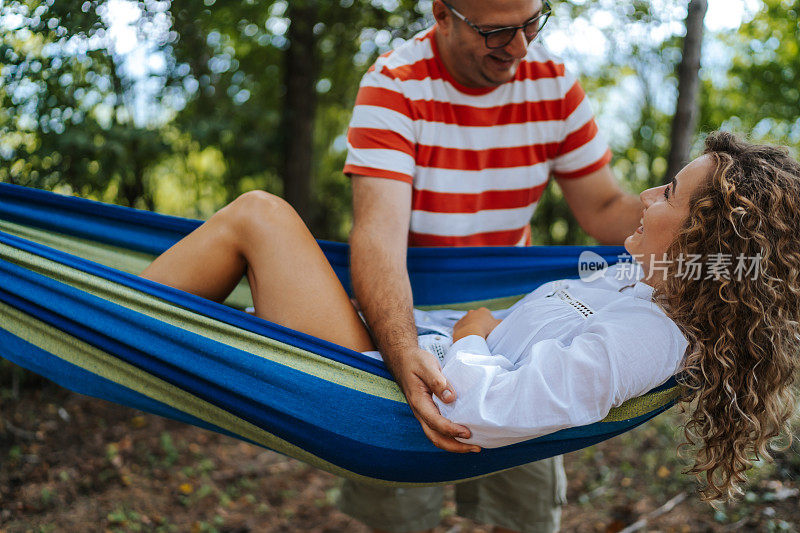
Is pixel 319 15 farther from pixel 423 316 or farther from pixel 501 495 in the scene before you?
pixel 501 495

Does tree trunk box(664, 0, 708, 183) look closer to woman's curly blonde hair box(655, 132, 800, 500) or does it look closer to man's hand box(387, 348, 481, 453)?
woman's curly blonde hair box(655, 132, 800, 500)

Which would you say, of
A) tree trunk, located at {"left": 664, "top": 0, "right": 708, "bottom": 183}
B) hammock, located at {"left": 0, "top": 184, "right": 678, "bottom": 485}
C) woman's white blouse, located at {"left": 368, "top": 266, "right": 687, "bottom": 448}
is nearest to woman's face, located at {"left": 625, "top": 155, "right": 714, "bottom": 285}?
woman's white blouse, located at {"left": 368, "top": 266, "right": 687, "bottom": 448}

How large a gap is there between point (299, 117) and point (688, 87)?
7.80 feet

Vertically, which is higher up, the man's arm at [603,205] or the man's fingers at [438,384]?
the man's arm at [603,205]

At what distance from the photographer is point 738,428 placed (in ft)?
4.42

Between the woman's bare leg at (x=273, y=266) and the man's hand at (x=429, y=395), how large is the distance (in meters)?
0.25

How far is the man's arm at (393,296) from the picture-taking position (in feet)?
4.27

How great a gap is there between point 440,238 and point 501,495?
0.83 meters

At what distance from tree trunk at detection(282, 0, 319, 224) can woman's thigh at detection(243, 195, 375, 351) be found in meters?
2.68

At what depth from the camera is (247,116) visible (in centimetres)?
403

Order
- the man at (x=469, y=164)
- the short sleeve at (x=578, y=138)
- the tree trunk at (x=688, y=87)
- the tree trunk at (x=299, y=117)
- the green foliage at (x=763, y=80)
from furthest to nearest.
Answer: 1. the tree trunk at (x=299, y=117)
2. the green foliage at (x=763, y=80)
3. the tree trunk at (x=688, y=87)
4. the short sleeve at (x=578, y=138)
5. the man at (x=469, y=164)

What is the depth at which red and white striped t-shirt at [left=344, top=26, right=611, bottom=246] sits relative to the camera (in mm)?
1814

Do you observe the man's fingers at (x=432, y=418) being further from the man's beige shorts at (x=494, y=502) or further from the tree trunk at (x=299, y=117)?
the tree trunk at (x=299, y=117)

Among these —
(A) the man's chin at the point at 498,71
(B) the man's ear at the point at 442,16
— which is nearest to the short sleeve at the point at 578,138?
(A) the man's chin at the point at 498,71
